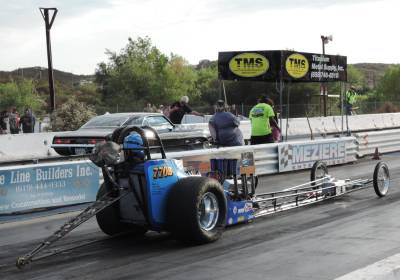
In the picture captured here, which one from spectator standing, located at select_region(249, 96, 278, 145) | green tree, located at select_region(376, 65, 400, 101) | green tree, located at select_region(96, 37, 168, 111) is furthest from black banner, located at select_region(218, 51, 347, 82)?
green tree, located at select_region(376, 65, 400, 101)

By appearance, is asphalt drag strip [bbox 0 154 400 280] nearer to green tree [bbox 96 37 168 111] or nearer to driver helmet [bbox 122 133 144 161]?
driver helmet [bbox 122 133 144 161]

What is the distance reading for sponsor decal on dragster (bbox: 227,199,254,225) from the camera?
7488 mm

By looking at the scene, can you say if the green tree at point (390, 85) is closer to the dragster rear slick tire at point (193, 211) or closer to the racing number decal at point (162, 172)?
the dragster rear slick tire at point (193, 211)

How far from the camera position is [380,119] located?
112 ft

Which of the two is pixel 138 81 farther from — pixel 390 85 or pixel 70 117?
pixel 70 117

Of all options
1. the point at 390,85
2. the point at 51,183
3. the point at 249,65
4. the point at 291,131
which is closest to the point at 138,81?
the point at 390,85

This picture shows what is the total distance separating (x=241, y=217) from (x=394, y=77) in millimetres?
69936

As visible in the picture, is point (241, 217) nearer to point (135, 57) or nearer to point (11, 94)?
point (135, 57)

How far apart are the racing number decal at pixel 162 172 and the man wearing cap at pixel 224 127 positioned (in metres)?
5.09

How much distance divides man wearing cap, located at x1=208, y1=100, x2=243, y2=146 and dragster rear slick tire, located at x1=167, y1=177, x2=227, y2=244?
4960 mm

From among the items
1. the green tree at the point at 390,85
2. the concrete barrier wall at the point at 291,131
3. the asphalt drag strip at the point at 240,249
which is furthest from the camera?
the green tree at the point at 390,85

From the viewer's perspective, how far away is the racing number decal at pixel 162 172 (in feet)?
22.0

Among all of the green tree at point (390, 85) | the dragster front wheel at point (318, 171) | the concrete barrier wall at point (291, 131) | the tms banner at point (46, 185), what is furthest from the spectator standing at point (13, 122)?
the green tree at point (390, 85)

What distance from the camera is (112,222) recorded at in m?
7.23
